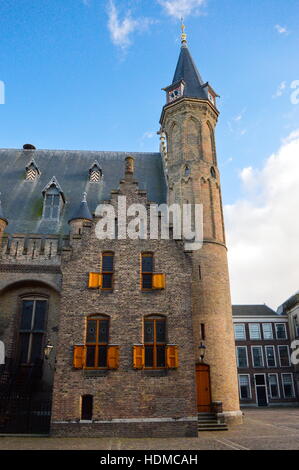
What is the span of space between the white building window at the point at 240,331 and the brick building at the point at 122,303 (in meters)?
29.6

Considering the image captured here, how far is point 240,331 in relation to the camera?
48.8m

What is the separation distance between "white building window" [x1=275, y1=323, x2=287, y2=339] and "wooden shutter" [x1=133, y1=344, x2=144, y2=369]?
122 ft

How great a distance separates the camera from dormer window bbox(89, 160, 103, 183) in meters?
26.2

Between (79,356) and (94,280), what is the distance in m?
3.41

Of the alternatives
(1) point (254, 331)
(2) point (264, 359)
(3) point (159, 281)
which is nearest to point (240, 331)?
(1) point (254, 331)

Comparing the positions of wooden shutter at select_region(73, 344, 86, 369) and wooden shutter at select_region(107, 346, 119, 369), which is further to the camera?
wooden shutter at select_region(107, 346, 119, 369)

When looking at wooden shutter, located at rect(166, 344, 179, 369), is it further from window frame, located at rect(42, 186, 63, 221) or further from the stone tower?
window frame, located at rect(42, 186, 63, 221)

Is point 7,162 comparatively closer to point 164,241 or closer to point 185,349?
point 164,241

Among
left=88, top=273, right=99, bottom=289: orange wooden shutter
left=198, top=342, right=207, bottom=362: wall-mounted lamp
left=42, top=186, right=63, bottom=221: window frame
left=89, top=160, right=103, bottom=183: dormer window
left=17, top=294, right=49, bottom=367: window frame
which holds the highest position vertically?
left=89, top=160, right=103, bottom=183: dormer window


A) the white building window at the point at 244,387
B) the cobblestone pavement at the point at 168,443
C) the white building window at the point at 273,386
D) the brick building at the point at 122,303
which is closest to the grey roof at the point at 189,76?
the brick building at the point at 122,303

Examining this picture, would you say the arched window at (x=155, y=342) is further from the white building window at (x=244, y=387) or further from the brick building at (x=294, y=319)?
the brick building at (x=294, y=319)

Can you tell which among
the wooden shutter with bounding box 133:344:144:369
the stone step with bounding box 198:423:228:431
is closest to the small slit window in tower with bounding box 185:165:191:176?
the wooden shutter with bounding box 133:344:144:369

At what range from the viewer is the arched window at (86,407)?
15.3 metres

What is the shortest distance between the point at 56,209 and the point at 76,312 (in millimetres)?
8616
